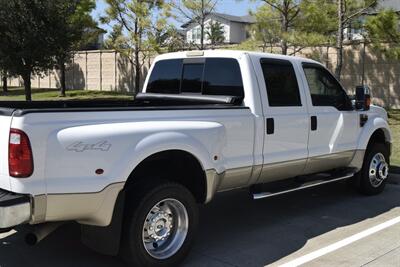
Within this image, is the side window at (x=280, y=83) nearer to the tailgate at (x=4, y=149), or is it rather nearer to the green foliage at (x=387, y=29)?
the tailgate at (x=4, y=149)

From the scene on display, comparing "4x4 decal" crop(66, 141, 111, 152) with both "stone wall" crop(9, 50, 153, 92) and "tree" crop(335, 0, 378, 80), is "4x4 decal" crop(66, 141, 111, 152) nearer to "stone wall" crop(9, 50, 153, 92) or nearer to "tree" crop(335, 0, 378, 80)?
"tree" crop(335, 0, 378, 80)

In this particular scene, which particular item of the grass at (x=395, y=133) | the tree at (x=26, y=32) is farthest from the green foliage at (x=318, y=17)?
the tree at (x=26, y=32)

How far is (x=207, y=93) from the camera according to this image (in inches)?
229

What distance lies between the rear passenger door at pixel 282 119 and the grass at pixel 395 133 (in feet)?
12.8

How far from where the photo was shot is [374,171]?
23.9 feet

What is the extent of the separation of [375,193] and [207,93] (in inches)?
125

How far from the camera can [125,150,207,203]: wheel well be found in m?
4.44

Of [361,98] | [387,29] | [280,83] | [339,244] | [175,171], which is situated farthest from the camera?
[387,29]

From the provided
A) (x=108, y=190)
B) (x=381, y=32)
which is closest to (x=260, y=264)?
(x=108, y=190)

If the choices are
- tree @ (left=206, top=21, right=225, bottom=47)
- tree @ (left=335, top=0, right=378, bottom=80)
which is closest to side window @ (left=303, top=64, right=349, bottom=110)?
tree @ (left=335, top=0, right=378, bottom=80)

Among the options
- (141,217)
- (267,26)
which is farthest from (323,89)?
(267,26)

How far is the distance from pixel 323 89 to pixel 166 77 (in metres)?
1.94

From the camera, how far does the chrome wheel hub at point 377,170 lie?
7258 millimetres

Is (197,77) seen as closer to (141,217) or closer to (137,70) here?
(141,217)
